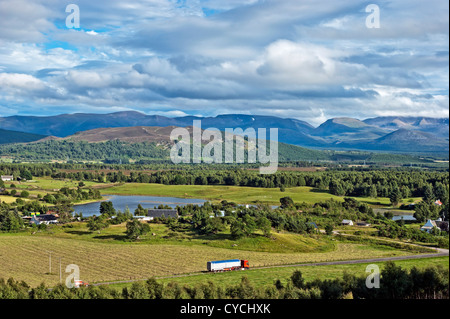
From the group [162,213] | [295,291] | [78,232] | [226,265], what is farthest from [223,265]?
[162,213]

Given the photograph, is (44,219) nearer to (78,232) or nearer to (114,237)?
(78,232)

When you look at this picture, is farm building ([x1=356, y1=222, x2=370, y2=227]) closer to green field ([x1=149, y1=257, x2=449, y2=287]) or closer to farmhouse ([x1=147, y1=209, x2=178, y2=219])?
green field ([x1=149, y1=257, x2=449, y2=287])

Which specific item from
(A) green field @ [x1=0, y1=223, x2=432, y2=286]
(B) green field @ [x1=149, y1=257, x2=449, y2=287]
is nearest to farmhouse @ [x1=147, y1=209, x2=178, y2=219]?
(A) green field @ [x1=0, y1=223, x2=432, y2=286]

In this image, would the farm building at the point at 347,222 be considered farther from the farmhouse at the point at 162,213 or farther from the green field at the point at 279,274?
the green field at the point at 279,274

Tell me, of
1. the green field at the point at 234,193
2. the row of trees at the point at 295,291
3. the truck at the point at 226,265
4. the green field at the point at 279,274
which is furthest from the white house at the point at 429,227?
the row of trees at the point at 295,291

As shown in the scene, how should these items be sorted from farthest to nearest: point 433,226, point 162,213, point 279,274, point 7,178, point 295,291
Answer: point 7,178
point 162,213
point 433,226
point 279,274
point 295,291

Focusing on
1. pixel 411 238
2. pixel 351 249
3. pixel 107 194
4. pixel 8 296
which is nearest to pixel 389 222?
pixel 411 238
